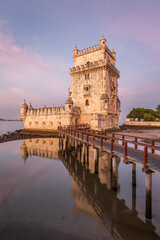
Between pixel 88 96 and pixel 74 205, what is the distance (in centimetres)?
2426

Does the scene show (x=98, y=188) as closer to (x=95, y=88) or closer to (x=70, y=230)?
(x=70, y=230)

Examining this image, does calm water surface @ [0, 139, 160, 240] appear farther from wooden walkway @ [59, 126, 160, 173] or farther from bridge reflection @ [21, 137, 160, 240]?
wooden walkway @ [59, 126, 160, 173]

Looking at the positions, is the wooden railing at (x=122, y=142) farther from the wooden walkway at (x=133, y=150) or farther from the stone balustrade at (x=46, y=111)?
the stone balustrade at (x=46, y=111)

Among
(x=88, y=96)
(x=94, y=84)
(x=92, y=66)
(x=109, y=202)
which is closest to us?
A: (x=109, y=202)

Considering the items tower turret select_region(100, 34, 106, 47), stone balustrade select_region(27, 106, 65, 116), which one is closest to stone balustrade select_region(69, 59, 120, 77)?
tower turret select_region(100, 34, 106, 47)

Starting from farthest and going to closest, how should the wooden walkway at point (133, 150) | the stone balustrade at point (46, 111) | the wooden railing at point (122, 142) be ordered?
the stone balustrade at point (46, 111) < the wooden railing at point (122, 142) < the wooden walkway at point (133, 150)

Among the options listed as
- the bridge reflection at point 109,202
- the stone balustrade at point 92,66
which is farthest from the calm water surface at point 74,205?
the stone balustrade at point 92,66

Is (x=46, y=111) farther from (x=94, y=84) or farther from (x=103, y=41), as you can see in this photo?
(x=103, y=41)

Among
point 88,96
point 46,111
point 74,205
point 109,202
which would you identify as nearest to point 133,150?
point 109,202

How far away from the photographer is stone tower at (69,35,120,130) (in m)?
27.0

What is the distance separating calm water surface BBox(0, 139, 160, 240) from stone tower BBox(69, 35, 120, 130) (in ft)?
51.1

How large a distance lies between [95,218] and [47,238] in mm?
2136

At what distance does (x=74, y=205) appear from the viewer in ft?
22.3

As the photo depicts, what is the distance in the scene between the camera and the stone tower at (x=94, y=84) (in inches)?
1063
